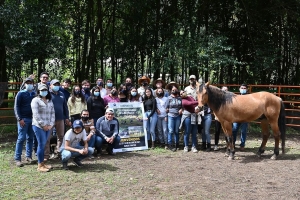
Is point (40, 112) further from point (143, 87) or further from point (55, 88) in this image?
point (143, 87)

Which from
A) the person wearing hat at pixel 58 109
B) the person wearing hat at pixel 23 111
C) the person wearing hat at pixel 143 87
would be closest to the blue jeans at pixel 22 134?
the person wearing hat at pixel 23 111

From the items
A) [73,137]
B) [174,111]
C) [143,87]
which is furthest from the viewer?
[143,87]

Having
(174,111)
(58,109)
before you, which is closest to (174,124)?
(174,111)

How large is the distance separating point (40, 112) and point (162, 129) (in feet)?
10.2

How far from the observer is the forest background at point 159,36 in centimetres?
926

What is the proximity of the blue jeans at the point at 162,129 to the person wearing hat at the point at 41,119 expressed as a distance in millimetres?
2762

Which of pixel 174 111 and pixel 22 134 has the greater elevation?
pixel 174 111

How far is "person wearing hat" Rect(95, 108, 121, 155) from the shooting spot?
21.0ft

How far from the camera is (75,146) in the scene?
5.50 meters

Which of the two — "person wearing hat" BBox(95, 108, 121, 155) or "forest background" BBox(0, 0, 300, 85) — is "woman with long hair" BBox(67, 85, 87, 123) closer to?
"person wearing hat" BBox(95, 108, 121, 155)

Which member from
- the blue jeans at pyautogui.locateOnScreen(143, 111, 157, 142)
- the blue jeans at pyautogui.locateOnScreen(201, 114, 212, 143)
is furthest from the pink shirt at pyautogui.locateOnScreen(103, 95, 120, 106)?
the blue jeans at pyautogui.locateOnScreen(201, 114, 212, 143)

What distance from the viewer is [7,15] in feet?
28.7

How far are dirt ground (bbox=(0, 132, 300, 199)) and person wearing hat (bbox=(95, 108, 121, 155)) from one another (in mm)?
297

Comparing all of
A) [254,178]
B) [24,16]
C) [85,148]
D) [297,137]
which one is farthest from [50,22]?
[297,137]
